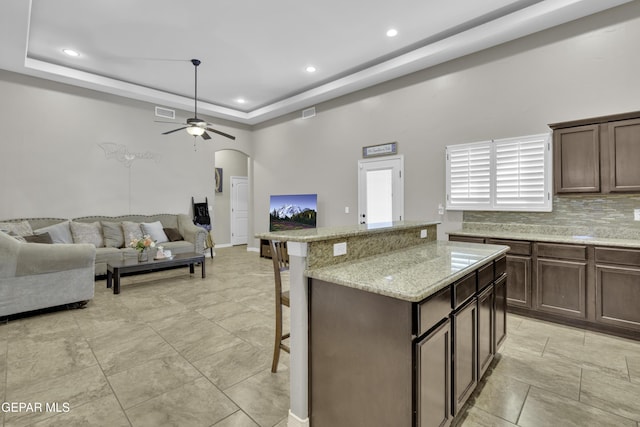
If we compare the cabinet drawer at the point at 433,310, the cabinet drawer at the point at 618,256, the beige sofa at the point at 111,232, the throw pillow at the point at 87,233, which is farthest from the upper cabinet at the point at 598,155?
the throw pillow at the point at 87,233

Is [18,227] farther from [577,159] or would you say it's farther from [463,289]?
[577,159]

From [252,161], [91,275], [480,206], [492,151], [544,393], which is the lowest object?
[544,393]

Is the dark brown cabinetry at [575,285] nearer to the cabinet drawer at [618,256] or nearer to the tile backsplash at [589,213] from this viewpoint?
the cabinet drawer at [618,256]

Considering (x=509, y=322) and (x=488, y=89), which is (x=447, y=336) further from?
(x=488, y=89)

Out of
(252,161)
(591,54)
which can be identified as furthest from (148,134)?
(591,54)

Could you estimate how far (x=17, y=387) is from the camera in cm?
223

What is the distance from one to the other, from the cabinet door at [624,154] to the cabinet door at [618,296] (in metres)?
0.85

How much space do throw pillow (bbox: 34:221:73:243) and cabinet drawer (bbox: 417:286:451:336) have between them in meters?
5.69

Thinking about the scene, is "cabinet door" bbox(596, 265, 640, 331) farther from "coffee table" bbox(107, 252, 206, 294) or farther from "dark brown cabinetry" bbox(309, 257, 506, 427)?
"coffee table" bbox(107, 252, 206, 294)

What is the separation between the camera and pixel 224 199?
945 cm

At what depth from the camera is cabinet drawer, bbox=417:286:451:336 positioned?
1419 mm

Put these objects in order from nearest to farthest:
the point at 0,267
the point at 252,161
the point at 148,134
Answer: the point at 0,267 → the point at 148,134 → the point at 252,161

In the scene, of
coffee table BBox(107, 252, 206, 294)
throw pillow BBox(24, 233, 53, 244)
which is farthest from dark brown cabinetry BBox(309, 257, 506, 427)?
throw pillow BBox(24, 233, 53, 244)

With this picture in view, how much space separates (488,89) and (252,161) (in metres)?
5.90
